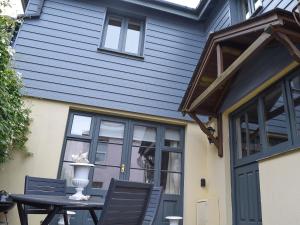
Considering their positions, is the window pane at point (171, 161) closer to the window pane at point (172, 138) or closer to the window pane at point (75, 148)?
the window pane at point (172, 138)

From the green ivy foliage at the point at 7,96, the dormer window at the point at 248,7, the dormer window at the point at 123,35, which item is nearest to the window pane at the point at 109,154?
the green ivy foliage at the point at 7,96

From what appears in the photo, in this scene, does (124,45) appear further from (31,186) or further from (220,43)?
(31,186)

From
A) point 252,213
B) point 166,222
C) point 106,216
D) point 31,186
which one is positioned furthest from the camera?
point 166,222

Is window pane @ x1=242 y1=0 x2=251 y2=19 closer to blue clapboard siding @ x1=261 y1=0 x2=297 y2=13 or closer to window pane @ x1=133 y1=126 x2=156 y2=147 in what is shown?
blue clapboard siding @ x1=261 y1=0 x2=297 y2=13

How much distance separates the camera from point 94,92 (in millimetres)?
5320

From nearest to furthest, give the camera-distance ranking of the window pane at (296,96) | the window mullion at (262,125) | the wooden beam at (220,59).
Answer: the window pane at (296,96) < the wooden beam at (220,59) < the window mullion at (262,125)

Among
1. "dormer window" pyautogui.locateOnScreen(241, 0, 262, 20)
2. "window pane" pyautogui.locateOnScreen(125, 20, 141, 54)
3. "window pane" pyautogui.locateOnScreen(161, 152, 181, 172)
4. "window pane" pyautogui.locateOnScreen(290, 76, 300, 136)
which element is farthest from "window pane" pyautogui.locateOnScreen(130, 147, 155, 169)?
"dormer window" pyautogui.locateOnScreen(241, 0, 262, 20)

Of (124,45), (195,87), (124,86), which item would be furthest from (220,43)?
(124,45)

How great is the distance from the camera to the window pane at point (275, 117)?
364 centimetres

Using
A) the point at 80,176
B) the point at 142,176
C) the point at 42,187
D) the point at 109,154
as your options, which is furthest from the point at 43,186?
the point at 142,176

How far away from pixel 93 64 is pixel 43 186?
2.73 metres

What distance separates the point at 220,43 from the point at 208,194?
2.67 m

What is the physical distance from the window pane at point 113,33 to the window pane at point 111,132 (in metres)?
1.65

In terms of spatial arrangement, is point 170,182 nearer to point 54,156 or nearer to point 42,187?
point 54,156
